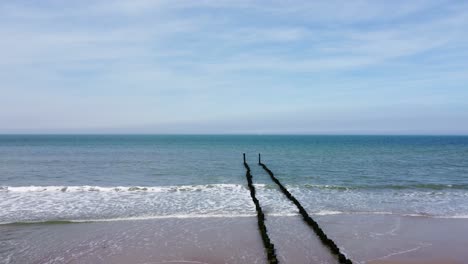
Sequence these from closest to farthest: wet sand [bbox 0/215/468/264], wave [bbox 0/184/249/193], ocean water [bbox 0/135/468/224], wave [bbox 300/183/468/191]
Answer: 1. wet sand [bbox 0/215/468/264]
2. ocean water [bbox 0/135/468/224]
3. wave [bbox 0/184/249/193]
4. wave [bbox 300/183/468/191]

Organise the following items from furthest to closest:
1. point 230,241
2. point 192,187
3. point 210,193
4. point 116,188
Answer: point 192,187
point 116,188
point 210,193
point 230,241

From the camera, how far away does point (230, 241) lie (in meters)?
13.2

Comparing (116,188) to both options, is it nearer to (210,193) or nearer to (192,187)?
(192,187)

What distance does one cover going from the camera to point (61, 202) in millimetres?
19734

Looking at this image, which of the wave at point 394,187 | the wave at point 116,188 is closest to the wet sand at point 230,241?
the wave at point 116,188

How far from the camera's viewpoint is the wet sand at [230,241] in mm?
11719

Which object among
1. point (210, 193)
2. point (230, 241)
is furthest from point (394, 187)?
point (230, 241)

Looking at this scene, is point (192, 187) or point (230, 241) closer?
point (230, 241)

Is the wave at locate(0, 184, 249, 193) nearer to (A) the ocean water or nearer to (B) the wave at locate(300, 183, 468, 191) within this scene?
A: (A) the ocean water

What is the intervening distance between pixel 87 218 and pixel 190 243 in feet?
19.8

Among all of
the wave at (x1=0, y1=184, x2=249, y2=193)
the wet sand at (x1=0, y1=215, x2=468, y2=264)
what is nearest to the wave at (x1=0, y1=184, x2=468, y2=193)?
the wave at (x1=0, y1=184, x2=249, y2=193)

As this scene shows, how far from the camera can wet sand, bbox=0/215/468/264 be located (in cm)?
1172

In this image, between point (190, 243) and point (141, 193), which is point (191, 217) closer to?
point (190, 243)

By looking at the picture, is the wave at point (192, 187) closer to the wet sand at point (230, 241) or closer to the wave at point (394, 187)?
the wave at point (394, 187)
